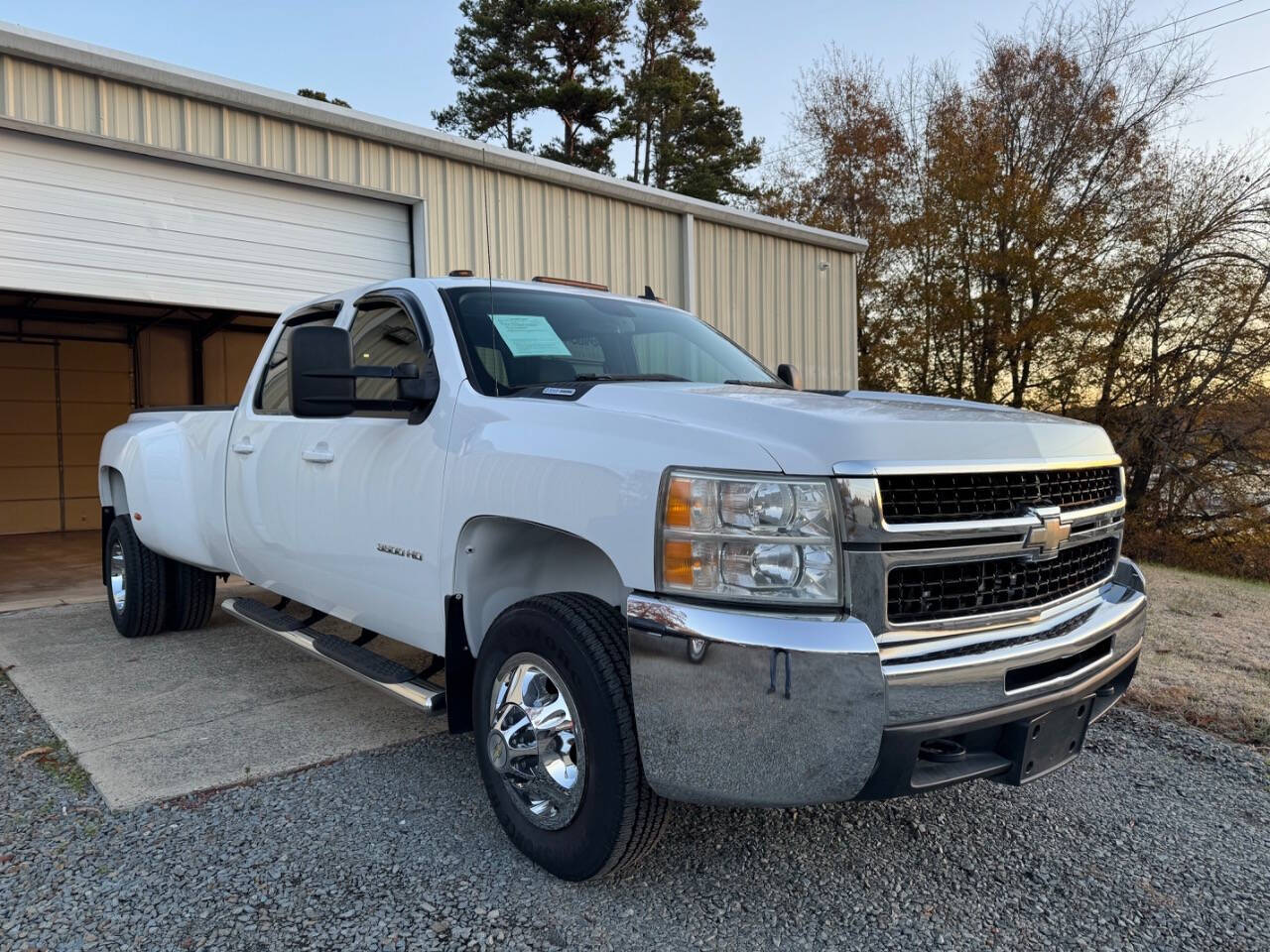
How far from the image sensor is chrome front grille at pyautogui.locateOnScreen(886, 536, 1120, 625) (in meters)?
2.22

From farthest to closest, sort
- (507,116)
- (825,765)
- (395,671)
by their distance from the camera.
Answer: (507,116)
(395,671)
(825,765)

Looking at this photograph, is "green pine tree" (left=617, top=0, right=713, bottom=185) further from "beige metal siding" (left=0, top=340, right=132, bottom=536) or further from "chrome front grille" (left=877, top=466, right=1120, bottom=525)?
"chrome front grille" (left=877, top=466, right=1120, bottom=525)

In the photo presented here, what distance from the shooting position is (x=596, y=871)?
2490 millimetres

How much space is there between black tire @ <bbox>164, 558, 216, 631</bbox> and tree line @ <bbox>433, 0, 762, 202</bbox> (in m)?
20.0

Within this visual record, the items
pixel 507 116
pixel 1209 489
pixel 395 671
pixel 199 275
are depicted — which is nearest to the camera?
pixel 395 671

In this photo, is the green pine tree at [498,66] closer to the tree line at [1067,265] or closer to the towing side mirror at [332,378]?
the tree line at [1067,265]

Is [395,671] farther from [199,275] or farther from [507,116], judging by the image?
[507,116]

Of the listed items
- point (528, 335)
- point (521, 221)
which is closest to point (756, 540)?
point (528, 335)

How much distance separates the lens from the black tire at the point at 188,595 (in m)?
5.70

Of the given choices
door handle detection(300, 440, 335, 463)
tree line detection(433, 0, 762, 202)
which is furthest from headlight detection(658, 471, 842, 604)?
tree line detection(433, 0, 762, 202)

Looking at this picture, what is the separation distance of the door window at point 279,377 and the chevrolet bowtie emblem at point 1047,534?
3.16 metres

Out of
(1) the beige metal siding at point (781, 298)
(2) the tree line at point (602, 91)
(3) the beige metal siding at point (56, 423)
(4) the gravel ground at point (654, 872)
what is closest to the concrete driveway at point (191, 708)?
(4) the gravel ground at point (654, 872)

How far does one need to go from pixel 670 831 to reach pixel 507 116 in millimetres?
24901

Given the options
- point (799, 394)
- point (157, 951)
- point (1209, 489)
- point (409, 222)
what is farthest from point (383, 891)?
point (1209, 489)
